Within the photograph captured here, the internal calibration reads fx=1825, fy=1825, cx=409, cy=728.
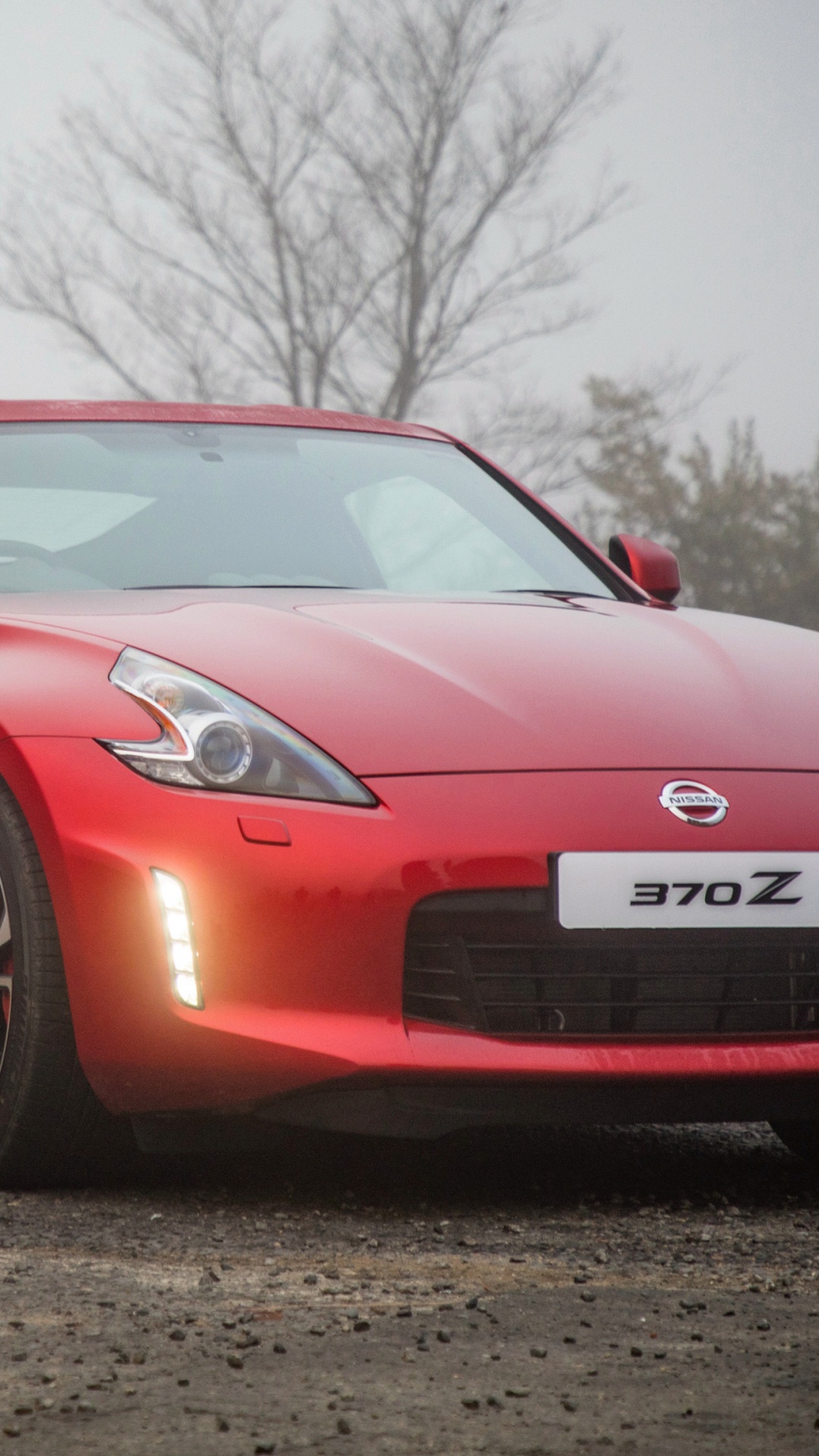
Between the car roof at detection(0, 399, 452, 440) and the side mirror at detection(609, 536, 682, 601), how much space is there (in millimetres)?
657

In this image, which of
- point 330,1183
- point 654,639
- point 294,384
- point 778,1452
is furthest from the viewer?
point 294,384

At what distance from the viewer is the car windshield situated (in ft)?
12.1

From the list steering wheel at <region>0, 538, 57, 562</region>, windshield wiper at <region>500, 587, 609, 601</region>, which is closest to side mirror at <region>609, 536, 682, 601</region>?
windshield wiper at <region>500, 587, 609, 601</region>

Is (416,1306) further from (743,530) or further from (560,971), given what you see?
(743,530)

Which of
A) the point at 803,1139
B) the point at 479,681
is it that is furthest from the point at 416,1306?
the point at 803,1139

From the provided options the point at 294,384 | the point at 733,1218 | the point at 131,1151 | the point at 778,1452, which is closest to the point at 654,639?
the point at 733,1218

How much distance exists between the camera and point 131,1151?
9.56ft

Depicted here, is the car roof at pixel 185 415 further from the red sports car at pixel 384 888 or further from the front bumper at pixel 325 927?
the front bumper at pixel 325 927

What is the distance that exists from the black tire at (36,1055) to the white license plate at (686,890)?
778 millimetres

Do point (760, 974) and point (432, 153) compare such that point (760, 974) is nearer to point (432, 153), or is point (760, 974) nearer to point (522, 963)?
point (522, 963)

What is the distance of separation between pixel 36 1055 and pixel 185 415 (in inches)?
77.8

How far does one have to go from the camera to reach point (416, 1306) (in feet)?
7.02

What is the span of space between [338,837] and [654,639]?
3.02 ft

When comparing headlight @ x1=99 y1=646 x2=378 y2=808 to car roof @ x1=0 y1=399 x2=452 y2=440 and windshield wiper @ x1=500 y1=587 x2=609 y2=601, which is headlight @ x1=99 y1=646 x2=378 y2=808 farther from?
car roof @ x1=0 y1=399 x2=452 y2=440
